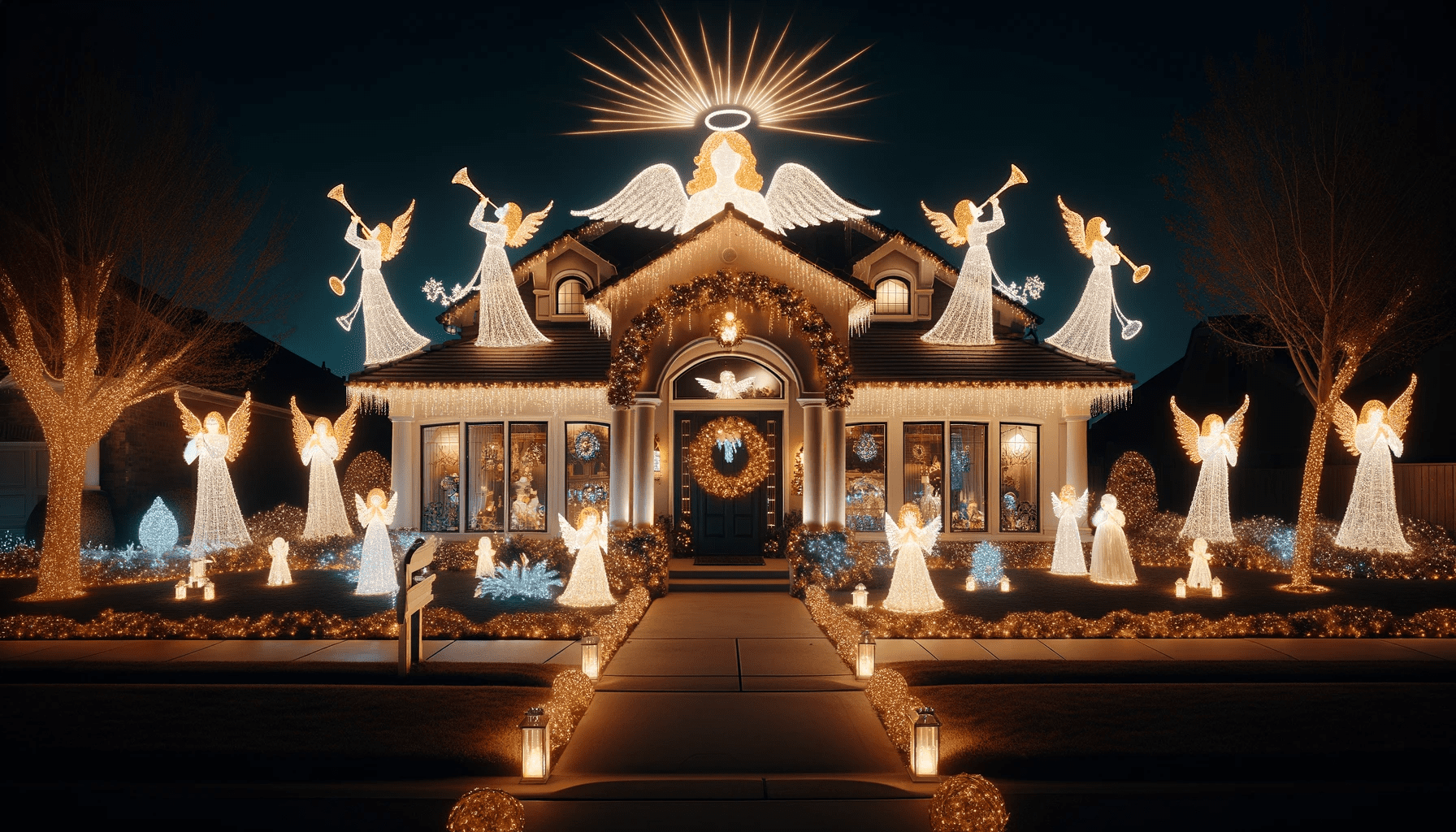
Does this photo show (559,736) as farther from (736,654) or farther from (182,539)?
(182,539)

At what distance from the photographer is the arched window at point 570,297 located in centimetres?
1806

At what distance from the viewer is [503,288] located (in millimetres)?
16797

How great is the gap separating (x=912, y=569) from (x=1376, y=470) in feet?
30.7

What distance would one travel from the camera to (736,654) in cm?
911

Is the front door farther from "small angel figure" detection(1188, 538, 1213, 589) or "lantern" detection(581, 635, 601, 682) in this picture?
"lantern" detection(581, 635, 601, 682)

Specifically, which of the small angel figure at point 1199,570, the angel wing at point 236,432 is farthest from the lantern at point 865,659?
the angel wing at point 236,432

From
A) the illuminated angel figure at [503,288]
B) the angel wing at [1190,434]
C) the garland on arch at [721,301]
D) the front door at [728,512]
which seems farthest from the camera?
the illuminated angel figure at [503,288]

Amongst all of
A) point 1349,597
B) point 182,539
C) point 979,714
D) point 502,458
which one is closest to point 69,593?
point 182,539

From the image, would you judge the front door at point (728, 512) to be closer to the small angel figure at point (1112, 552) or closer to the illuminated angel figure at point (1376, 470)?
the small angel figure at point (1112, 552)

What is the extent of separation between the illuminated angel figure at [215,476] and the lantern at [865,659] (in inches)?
462

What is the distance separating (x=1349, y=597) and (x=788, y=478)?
28.2 ft

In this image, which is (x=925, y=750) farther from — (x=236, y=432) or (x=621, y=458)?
(x=236, y=432)

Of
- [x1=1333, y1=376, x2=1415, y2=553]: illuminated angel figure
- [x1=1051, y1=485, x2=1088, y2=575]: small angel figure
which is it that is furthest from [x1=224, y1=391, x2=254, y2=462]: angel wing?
[x1=1333, y1=376, x2=1415, y2=553]: illuminated angel figure

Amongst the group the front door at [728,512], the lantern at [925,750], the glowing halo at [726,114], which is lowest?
the lantern at [925,750]
